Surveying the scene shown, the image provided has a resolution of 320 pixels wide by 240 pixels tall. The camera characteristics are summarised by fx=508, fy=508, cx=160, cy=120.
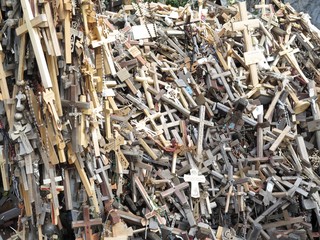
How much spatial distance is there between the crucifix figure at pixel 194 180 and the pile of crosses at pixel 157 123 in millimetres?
12

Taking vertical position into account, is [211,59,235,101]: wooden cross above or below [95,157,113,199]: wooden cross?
above

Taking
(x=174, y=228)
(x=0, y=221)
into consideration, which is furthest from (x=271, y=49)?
(x=0, y=221)

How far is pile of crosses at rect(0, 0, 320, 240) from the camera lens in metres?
4.68

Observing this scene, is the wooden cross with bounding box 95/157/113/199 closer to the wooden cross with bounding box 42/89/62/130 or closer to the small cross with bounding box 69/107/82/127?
the small cross with bounding box 69/107/82/127

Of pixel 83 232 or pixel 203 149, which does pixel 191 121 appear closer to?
pixel 203 149

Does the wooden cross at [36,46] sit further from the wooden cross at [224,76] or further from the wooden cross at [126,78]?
the wooden cross at [224,76]

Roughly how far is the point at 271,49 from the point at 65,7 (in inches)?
148

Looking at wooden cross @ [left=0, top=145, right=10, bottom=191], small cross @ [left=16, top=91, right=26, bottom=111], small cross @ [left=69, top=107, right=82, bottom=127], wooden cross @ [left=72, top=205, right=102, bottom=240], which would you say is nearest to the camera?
small cross @ [left=16, top=91, right=26, bottom=111]

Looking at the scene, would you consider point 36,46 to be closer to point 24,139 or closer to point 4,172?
point 24,139

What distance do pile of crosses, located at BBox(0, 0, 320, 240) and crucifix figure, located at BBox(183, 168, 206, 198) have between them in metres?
0.01

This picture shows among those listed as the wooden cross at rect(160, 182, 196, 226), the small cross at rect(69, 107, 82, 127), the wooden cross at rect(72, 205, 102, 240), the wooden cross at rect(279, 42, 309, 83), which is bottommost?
the wooden cross at rect(160, 182, 196, 226)

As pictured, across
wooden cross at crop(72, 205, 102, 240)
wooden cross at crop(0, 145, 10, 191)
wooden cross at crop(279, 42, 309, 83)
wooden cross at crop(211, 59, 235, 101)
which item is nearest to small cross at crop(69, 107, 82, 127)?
wooden cross at crop(0, 145, 10, 191)

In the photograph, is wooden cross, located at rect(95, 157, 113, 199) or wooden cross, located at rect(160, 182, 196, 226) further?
wooden cross, located at rect(160, 182, 196, 226)

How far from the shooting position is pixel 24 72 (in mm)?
4664
